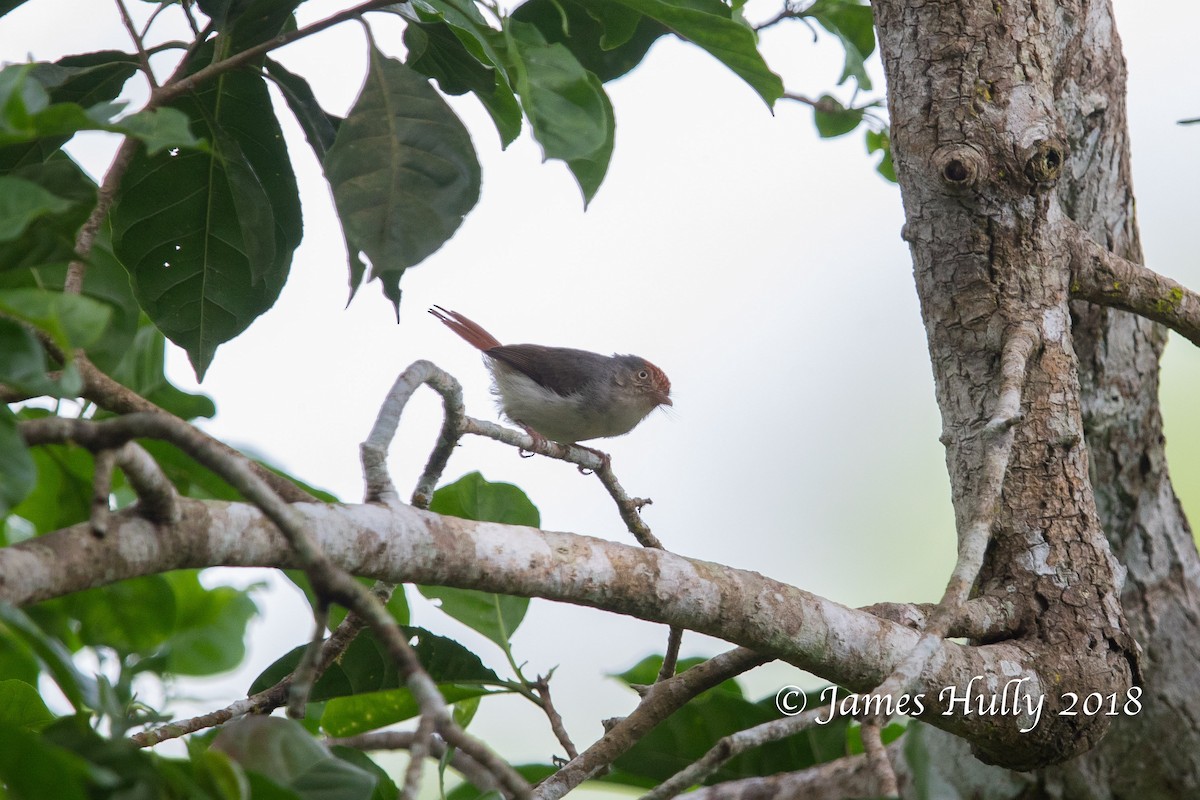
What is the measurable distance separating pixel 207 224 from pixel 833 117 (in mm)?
2294

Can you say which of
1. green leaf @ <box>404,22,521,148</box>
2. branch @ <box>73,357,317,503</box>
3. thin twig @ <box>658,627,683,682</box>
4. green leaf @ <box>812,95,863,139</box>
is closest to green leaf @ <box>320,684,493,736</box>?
thin twig @ <box>658,627,683,682</box>

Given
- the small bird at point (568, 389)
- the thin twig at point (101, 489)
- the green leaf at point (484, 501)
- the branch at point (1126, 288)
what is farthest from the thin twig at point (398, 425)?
the small bird at point (568, 389)

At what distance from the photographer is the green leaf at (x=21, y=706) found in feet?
6.54

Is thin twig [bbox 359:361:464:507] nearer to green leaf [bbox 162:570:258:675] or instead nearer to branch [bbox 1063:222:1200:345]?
branch [bbox 1063:222:1200:345]

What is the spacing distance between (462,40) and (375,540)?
1.17m

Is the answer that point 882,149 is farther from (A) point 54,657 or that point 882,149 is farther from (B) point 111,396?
(A) point 54,657

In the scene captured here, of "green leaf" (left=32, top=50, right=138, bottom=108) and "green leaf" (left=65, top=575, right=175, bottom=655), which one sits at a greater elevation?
"green leaf" (left=32, top=50, right=138, bottom=108)

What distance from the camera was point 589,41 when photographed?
8.70 ft

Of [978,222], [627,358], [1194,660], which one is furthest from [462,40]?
[627,358]

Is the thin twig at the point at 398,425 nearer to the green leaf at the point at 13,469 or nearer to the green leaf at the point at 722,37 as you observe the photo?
the green leaf at the point at 13,469

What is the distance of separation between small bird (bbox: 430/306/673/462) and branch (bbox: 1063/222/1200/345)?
2.56 meters

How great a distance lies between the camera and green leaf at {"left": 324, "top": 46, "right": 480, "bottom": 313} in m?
1.87

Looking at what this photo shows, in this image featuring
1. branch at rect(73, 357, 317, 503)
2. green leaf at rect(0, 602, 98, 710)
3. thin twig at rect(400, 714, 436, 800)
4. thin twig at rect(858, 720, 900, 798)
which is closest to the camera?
green leaf at rect(0, 602, 98, 710)

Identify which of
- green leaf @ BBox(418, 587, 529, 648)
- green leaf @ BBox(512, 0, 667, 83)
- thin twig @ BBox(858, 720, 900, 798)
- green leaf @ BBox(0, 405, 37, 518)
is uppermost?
green leaf @ BBox(512, 0, 667, 83)
